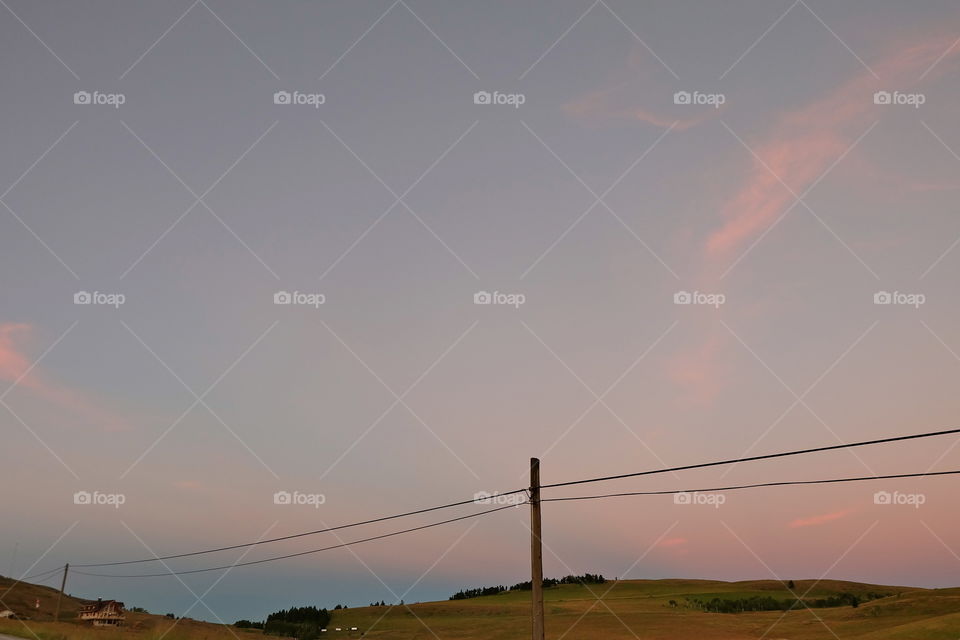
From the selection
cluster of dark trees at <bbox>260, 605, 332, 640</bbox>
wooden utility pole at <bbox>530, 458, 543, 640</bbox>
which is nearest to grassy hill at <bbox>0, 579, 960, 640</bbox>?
cluster of dark trees at <bbox>260, 605, 332, 640</bbox>

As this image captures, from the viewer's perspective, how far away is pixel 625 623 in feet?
218

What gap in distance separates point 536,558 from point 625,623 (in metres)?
47.7

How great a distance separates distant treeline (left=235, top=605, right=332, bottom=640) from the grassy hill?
174cm

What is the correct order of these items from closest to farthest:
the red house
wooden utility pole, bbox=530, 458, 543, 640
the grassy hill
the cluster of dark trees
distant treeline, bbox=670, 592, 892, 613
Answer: wooden utility pole, bbox=530, 458, 543, 640
the grassy hill
the cluster of dark trees
distant treeline, bbox=670, 592, 892, 613
the red house

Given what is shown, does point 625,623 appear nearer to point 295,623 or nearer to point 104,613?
point 295,623

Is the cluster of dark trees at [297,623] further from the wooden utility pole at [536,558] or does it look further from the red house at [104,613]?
the wooden utility pole at [536,558]

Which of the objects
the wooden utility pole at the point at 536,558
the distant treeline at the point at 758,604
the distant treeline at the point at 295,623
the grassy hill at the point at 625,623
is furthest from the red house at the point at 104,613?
the wooden utility pole at the point at 536,558

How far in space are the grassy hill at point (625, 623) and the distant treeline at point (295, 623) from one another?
1.74 metres

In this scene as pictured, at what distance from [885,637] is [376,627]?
4166 cm

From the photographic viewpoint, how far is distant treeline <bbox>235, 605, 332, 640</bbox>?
208ft

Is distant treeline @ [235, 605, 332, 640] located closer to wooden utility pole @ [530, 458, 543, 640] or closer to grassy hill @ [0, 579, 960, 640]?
grassy hill @ [0, 579, 960, 640]

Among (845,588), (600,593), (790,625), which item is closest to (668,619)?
(790,625)

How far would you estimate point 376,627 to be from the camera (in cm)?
6894

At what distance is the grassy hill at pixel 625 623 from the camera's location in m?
47.3
